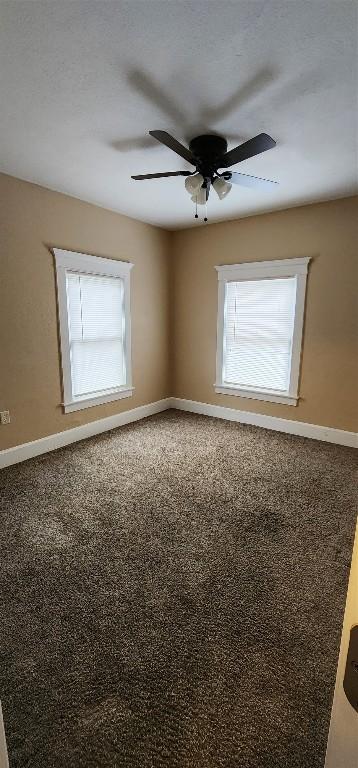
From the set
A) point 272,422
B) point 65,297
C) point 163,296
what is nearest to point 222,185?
point 65,297

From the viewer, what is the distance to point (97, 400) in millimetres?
3850

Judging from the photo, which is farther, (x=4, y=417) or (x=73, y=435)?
(x=73, y=435)

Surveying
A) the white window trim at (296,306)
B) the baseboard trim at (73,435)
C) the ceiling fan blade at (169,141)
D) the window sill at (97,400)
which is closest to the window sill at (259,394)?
the white window trim at (296,306)

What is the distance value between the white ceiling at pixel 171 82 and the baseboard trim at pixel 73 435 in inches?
96.4

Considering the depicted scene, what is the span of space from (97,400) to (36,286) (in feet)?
4.60

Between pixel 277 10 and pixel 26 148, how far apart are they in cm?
184

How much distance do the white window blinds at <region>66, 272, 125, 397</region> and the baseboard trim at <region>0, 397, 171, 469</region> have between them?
0.40 m

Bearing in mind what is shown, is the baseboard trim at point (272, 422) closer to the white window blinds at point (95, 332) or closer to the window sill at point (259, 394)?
the window sill at point (259, 394)

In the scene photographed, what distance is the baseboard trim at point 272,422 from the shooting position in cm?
358

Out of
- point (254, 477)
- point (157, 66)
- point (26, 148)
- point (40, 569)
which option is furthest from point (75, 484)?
point (157, 66)

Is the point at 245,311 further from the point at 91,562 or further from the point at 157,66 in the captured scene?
the point at 91,562

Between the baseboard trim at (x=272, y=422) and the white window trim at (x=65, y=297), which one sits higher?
the white window trim at (x=65, y=297)

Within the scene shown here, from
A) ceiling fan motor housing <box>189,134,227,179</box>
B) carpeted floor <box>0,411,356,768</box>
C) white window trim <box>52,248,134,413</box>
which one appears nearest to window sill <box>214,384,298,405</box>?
carpeted floor <box>0,411,356,768</box>

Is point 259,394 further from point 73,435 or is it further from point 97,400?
point 73,435
